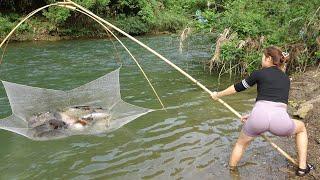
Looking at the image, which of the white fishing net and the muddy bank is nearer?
the muddy bank

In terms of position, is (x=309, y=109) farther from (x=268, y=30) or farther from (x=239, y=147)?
(x=268, y=30)

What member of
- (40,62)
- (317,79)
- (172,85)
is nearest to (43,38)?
(40,62)

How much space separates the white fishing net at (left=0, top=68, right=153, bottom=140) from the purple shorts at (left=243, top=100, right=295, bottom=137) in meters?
2.58

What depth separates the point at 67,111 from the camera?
273 inches

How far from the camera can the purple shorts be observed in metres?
4.62

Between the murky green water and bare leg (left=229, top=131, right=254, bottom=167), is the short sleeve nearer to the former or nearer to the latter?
bare leg (left=229, top=131, right=254, bottom=167)

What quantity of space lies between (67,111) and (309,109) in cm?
410

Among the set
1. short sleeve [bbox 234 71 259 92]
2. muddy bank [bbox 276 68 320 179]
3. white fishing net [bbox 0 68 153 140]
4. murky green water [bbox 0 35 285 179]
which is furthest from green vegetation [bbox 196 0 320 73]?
short sleeve [bbox 234 71 259 92]

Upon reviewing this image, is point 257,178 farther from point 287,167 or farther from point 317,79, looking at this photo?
point 317,79

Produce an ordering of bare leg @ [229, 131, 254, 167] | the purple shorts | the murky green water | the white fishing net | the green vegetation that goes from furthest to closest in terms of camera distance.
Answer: the green vegetation
the white fishing net
the murky green water
bare leg @ [229, 131, 254, 167]
the purple shorts

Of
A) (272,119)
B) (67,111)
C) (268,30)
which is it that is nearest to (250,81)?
(272,119)

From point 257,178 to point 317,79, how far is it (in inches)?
195

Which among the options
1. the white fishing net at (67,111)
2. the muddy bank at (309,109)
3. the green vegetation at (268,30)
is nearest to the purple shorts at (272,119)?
the muddy bank at (309,109)

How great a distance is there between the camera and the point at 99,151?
6.28m
